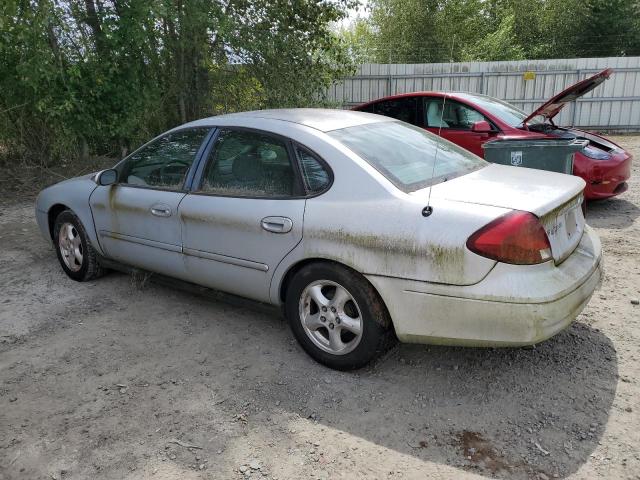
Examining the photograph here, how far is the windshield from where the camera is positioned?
697cm

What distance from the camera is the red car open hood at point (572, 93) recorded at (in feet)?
18.3

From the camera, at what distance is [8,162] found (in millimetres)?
9242

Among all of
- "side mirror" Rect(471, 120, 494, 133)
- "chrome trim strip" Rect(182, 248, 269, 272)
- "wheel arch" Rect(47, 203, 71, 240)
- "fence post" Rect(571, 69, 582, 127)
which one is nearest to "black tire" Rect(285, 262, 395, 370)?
"chrome trim strip" Rect(182, 248, 269, 272)

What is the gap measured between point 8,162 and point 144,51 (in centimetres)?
321

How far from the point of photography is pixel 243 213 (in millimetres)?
3496

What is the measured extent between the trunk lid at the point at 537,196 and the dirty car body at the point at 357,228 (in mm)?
13

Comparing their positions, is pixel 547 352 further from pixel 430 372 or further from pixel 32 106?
pixel 32 106

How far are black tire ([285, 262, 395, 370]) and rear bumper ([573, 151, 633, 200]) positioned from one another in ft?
14.5

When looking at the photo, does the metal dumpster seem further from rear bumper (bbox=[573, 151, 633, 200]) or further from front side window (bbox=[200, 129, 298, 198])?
front side window (bbox=[200, 129, 298, 198])

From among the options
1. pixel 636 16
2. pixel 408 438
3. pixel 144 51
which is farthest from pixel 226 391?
pixel 636 16

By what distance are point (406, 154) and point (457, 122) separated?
14.0ft

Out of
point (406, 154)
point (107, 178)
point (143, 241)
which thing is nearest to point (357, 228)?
point (406, 154)

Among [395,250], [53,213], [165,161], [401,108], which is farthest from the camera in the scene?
[401,108]

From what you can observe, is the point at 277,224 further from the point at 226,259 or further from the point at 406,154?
the point at 406,154
